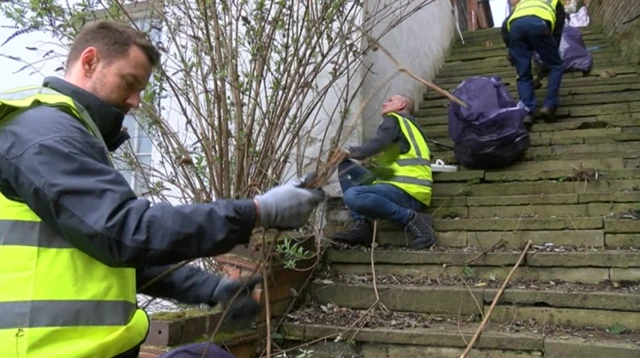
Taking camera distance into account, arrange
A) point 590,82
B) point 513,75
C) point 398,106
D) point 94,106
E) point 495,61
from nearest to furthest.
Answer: point 94,106, point 398,106, point 590,82, point 513,75, point 495,61

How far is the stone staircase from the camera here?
3.15 metres

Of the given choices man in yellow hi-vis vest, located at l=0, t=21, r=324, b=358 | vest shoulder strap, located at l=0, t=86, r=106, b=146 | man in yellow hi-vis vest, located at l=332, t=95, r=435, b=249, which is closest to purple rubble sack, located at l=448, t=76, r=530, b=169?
man in yellow hi-vis vest, located at l=332, t=95, r=435, b=249

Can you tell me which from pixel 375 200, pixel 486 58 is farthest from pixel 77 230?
pixel 486 58

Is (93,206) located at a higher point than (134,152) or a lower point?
lower

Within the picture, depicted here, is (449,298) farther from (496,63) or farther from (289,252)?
(496,63)

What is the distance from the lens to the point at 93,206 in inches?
48.3

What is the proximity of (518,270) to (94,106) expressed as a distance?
291 cm

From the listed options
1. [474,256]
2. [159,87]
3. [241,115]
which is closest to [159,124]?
[159,87]

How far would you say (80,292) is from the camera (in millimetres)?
1300

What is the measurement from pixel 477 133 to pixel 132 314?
390 centimetres

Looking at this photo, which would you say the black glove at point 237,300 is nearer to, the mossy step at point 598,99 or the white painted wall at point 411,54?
the white painted wall at point 411,54

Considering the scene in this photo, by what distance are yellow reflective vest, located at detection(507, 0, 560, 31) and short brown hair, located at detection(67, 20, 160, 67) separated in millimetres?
4930

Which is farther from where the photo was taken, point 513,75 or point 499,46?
point 499,46

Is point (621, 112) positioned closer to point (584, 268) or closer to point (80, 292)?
point (584, 268)
